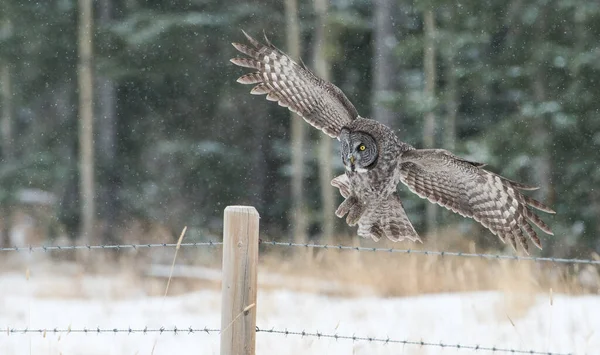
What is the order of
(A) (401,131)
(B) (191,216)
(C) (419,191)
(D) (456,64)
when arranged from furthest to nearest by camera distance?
(B) (191,216) → (A) (401,131) → (D) (456,64) → (C) (419,191)

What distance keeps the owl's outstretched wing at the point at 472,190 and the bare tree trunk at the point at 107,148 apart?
10.0 m

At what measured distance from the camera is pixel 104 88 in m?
15.0

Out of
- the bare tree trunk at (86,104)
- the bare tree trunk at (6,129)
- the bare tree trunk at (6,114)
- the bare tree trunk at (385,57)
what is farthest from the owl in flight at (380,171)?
the bare tree trunk at (6,114)

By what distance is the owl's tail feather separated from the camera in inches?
210

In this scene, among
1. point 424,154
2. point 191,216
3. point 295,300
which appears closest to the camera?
point 424,154

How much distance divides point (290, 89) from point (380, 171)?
908 millimetres

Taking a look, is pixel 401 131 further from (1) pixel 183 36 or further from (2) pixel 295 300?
(2) pixel 295 300

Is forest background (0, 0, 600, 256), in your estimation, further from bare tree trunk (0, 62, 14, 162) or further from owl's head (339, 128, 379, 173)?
owl's head (339, 128, 379, 173)

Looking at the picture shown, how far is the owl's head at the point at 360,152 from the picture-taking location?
16.6 feet

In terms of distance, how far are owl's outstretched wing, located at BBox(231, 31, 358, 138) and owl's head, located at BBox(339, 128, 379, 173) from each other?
0.28m

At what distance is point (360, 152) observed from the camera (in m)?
5.06

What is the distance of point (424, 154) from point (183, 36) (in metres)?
10.1

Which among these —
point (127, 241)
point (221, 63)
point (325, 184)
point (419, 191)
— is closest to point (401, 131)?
point (325, 184)

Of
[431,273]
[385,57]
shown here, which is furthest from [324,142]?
[431,273]
